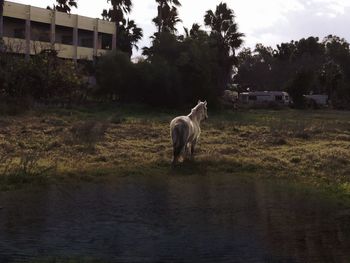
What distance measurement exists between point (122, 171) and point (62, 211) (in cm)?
409

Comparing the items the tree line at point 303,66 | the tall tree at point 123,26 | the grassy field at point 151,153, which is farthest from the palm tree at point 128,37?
the grassy field at point 151,153

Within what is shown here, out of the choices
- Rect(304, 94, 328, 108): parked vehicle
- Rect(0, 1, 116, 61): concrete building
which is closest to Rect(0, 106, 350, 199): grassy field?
Rect(0, 1, 116, 61): concrete building

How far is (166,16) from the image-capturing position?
5600 centimetres

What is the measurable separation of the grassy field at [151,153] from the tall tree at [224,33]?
29.3 metres

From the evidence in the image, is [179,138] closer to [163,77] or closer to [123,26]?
[163,77]

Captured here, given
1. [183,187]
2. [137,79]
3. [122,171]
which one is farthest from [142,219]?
[137,79]

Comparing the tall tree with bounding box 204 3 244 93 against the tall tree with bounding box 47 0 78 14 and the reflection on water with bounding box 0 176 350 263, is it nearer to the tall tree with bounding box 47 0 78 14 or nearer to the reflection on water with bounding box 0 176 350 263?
the tall tree with bounding box 47 0 78 14

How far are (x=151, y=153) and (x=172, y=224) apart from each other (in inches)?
304

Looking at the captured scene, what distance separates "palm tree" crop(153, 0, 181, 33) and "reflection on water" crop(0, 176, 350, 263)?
45.3 m

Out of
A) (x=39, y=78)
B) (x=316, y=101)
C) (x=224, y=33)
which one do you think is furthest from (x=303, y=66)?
(x=39, y=78)

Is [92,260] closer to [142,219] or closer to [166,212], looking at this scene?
[142,219]

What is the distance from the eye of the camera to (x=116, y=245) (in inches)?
263

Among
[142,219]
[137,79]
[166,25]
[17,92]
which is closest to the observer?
[142,219]

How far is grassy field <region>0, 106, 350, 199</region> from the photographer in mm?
12188
